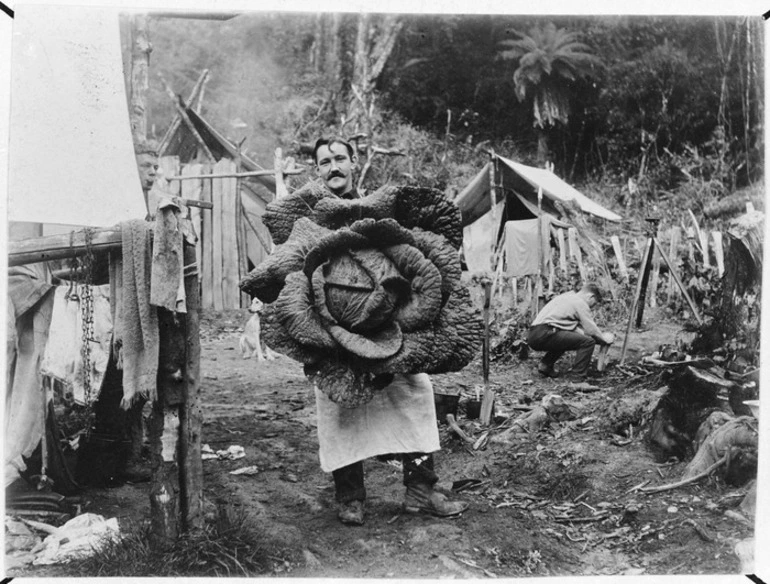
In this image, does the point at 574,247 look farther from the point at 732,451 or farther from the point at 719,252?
the point at 732,451

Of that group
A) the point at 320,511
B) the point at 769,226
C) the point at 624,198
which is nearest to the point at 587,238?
the point at 624,198

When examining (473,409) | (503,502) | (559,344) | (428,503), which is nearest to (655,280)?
(559,344)

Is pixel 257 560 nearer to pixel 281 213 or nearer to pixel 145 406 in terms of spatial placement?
pixel 145 406

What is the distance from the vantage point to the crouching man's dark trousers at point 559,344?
379 centimetres

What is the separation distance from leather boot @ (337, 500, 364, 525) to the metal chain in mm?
1276

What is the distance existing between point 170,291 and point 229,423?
148 cm

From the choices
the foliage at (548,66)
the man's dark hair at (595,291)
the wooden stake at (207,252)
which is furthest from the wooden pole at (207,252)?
the man's dark hair at (595,291)

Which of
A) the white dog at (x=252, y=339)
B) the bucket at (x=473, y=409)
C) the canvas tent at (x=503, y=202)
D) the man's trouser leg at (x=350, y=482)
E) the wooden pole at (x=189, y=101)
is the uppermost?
the wooden pole at (x=189, y=101)

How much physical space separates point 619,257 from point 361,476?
2.09 m

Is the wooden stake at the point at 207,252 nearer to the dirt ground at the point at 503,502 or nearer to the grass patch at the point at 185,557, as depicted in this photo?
the dirt ground at the point at 503,502

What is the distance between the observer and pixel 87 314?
9.73ft

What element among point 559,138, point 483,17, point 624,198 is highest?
point 483,17

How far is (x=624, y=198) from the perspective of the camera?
396cm

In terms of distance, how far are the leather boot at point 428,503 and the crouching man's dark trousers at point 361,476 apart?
30 millimetres
